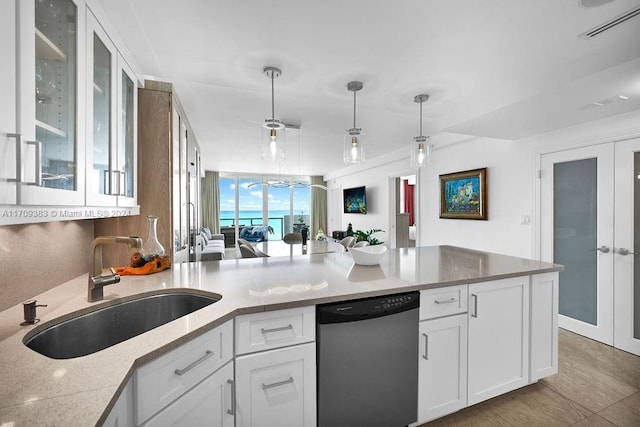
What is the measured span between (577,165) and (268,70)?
320cm

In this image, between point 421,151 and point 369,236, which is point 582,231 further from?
point 369,236

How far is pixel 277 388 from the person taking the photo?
1238 millimetres

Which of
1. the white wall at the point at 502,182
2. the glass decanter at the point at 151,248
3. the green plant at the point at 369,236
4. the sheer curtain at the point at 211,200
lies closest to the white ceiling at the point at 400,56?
the white wall at the point at 502,182

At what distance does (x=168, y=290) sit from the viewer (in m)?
1.43

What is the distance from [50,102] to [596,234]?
4.08m

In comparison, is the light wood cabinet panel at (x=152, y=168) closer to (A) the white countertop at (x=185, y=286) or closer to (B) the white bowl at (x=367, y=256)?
(A) the white countertop at (x=185, y=286)

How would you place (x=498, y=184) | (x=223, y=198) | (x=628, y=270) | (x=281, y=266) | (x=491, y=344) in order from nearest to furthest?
1. (x=491, y=344)
2. (x=281, y=266)
3. (x=628, y=270)
4. (x=498, y=184)
5. (x=223, y=198)

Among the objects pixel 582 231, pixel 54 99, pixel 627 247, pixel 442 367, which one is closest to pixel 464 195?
pixel 582 231

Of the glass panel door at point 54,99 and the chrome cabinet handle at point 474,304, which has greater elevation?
the glass panel door at point 54,99

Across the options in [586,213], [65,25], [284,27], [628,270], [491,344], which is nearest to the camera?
[65,25]

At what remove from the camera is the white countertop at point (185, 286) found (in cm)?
64

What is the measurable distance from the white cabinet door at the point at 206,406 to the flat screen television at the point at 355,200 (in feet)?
19.9

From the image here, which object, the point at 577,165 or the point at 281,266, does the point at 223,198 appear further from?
the point at 577,165

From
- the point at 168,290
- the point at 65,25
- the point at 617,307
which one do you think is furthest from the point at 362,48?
the point at 617,307
